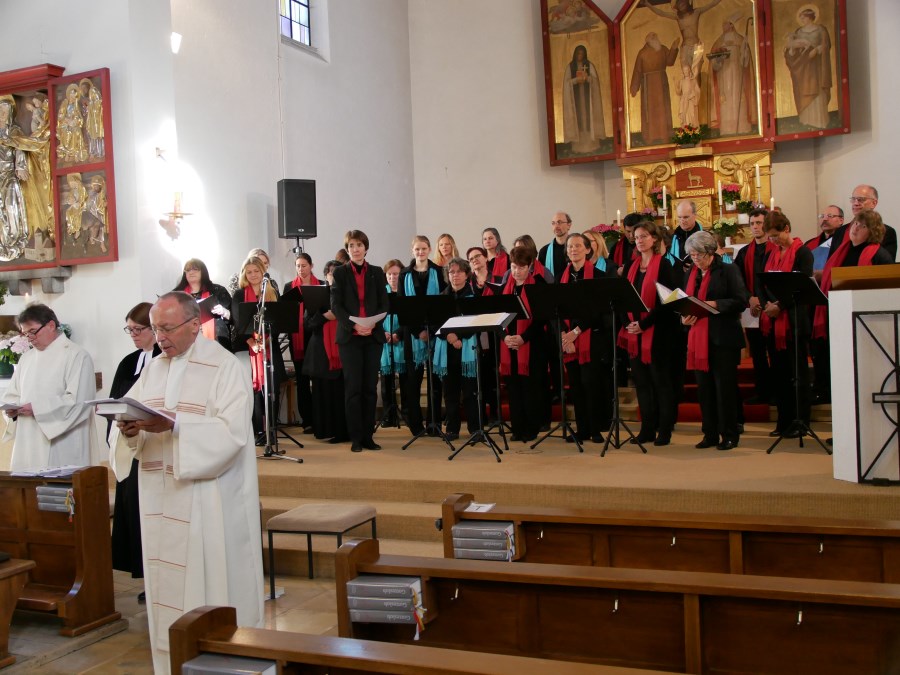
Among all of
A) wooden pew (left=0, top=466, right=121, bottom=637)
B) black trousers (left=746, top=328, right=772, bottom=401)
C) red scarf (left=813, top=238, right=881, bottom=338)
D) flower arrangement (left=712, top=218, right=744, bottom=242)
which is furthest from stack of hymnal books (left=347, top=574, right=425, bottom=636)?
flower arrangement (left=712, top=218, right=744, bottom=242)

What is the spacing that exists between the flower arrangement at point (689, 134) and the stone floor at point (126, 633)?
8.51m

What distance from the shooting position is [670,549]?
→ 326cm

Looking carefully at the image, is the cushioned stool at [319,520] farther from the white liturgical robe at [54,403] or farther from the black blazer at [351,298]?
the black blazer at [351,298]

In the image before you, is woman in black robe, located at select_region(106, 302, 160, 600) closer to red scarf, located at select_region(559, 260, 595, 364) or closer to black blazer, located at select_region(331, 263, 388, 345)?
black blazer, located at select_region(331, 263, 388, 345)

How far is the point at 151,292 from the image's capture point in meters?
7.76

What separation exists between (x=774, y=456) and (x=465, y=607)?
12.0 ft

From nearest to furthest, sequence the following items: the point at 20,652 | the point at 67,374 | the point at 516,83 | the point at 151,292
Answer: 1. the point at 20,652
2. the point at 67,374
3. the point at 151,292
4. the point at 516,83

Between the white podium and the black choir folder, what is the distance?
36.8 inches

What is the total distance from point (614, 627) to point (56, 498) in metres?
3.17

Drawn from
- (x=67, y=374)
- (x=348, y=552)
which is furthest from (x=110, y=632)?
(x=348, y=552)

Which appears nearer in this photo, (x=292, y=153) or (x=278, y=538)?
(x=278, y=538)

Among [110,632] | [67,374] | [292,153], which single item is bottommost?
[110,632]

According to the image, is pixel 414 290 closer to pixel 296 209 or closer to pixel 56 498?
pixel 296 209

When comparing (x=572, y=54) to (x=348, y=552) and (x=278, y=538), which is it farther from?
(x=348, y=552)
